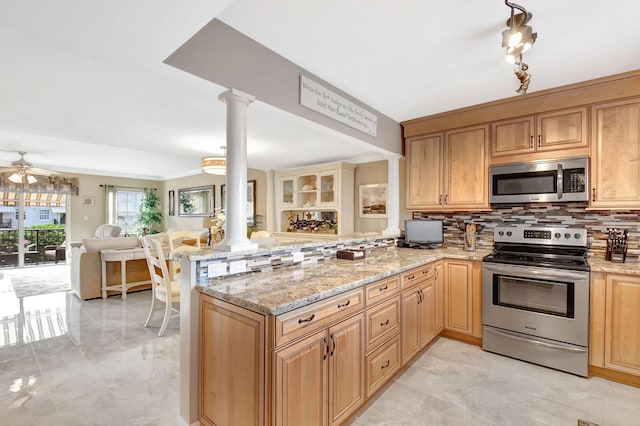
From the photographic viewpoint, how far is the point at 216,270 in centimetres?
179

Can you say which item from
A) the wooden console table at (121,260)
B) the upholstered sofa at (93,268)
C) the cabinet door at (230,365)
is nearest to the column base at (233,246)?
the cabinet door at (230,365)

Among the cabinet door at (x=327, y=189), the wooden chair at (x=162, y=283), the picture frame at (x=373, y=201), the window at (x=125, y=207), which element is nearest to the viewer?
the wooden chair at (x=162, y=283)

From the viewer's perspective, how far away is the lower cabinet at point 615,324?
7.16 feet

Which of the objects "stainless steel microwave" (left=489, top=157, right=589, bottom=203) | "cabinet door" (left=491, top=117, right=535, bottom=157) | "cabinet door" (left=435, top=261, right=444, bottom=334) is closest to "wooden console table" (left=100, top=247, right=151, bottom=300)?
"cabinet door" (left=435, top=261, right=444, bottom=334)

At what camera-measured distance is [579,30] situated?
5.88 feet

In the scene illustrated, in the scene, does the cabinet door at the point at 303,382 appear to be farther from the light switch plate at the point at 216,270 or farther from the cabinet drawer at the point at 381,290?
the light switch plate at the point at 216,270

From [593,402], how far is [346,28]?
2889mm

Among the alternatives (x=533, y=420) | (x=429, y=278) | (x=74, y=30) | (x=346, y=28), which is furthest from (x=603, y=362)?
(x=74, y=30)

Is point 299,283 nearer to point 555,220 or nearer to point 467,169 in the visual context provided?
point 467,169

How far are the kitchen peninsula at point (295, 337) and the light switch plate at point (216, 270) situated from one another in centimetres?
3

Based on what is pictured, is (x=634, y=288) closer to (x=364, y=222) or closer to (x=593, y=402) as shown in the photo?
(x=593, y=402)

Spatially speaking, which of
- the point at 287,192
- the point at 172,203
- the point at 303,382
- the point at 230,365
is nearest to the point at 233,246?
the point at 230,365

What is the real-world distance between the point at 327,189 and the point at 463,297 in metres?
2.54

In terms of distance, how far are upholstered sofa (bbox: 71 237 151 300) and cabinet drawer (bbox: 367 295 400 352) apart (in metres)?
4.23
